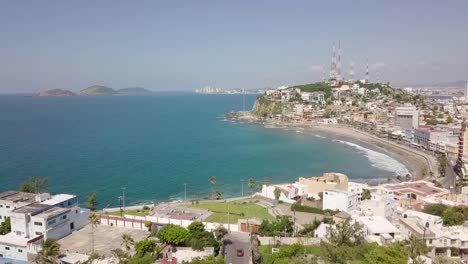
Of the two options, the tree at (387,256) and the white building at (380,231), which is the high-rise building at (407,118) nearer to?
the white building at (380,231)

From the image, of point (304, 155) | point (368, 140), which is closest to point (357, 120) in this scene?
point (368, 140)

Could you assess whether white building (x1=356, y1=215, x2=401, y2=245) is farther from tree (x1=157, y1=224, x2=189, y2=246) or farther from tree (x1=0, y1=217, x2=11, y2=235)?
tree (x1=0, y1=217, x2=11, y2=235)

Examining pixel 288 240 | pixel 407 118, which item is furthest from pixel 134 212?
pixel 407 118

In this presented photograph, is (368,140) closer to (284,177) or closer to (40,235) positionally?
(284,177)

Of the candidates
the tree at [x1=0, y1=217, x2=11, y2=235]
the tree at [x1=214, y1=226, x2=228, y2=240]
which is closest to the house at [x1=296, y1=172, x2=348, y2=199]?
the tree at [x1=214, y1=226, x2=228, y2=240]

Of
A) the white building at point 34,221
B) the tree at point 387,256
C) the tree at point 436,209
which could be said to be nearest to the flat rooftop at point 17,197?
the white building at point 34,221
